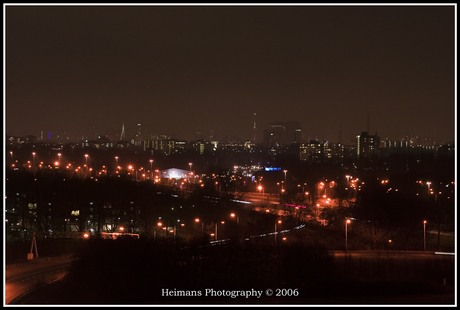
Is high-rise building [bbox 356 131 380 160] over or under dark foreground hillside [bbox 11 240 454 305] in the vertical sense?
over

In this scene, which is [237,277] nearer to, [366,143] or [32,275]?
[32,275]

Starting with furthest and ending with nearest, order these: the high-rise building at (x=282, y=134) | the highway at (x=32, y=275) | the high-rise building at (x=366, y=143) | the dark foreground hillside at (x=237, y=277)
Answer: the high-rise building at (x=282, y=134) < the high-rise building at (x=366, y=143) < the highway at (x=32, y=275) < the dark foreground hillside at (x=237, y=277)

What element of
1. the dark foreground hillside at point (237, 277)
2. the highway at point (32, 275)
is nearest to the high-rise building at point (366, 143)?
the dark foreground hillside at point (237, 277)

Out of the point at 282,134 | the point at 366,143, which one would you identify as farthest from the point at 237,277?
the point at 282,134

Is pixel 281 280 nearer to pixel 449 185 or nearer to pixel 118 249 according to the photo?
pixel 118 249

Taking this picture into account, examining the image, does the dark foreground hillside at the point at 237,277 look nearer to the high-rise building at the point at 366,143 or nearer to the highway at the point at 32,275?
the highway at the point at 32,275

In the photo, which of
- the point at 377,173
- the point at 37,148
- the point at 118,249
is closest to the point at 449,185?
the point at 377,173

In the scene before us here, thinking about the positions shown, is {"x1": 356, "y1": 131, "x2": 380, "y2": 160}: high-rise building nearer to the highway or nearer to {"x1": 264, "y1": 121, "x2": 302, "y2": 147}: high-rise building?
{"x1": 264, "y1": 121, "x2": 302, "y2": 147}: high-rise building

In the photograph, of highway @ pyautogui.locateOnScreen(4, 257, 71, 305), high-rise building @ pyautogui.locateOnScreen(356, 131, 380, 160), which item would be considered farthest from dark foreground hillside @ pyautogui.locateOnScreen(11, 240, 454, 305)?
high-rise building @ pyautogui.locateOnScreen(356, 131, 380, 160)

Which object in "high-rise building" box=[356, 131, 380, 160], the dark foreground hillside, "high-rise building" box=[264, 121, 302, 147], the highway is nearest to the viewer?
the dark foreground hillside
